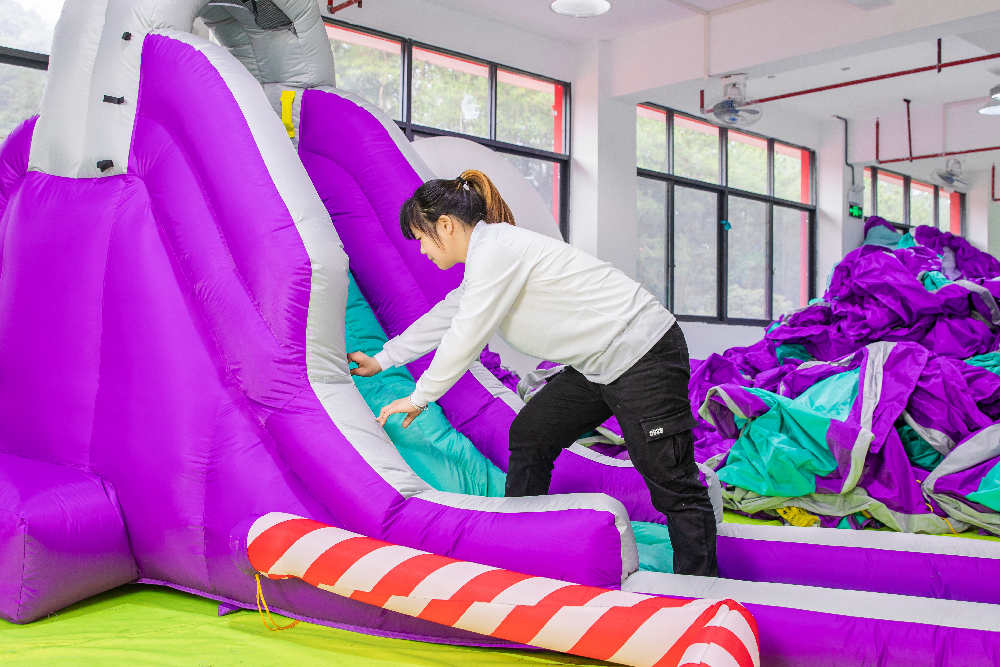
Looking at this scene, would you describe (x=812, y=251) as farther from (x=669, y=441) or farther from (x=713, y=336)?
(x=669, y=441)

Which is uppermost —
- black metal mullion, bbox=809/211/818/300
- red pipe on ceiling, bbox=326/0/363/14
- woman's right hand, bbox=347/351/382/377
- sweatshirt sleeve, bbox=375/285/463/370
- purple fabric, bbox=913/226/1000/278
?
red pipe on ceiling, bbox=326/0/363/14

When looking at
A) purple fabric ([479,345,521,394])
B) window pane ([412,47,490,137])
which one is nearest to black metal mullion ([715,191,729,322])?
window pane ([412,47,490,137])

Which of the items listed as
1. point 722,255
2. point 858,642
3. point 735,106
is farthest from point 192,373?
point 722,255

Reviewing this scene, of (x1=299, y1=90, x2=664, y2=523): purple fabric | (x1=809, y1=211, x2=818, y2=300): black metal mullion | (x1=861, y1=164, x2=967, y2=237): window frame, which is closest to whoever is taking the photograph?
(x1=299, y1=90, x2=664, y2=523): purple fabric

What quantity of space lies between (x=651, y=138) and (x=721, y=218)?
1182 mm

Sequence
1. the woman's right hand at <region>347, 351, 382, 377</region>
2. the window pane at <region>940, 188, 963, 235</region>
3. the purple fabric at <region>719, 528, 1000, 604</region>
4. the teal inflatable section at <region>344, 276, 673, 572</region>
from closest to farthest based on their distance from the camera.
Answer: the purple fabric at <region>719, 528, 1000, 604</region>
the woman's right hand at <region>347, 351, 382, 377</region>
the teal inflatable section at <region>344, 276, 673, 572</region>
the window pane at <region>940, 188, 963, 235</region>

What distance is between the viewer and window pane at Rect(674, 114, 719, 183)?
26.0ft

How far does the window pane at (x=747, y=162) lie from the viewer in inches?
333

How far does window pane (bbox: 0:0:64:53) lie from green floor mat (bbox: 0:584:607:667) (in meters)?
3.56

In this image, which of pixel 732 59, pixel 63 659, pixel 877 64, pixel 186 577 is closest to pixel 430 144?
pixel 186 577

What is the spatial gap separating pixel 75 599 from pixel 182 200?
0.86 meters

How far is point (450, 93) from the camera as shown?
20.3 ft

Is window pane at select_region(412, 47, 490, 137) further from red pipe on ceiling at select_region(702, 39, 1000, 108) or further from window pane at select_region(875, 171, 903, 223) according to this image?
window pane at select_region(875, 171, 903, 223)

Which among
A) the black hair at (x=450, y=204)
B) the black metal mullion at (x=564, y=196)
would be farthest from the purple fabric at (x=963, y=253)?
the black hair at (x=450, y=204)
